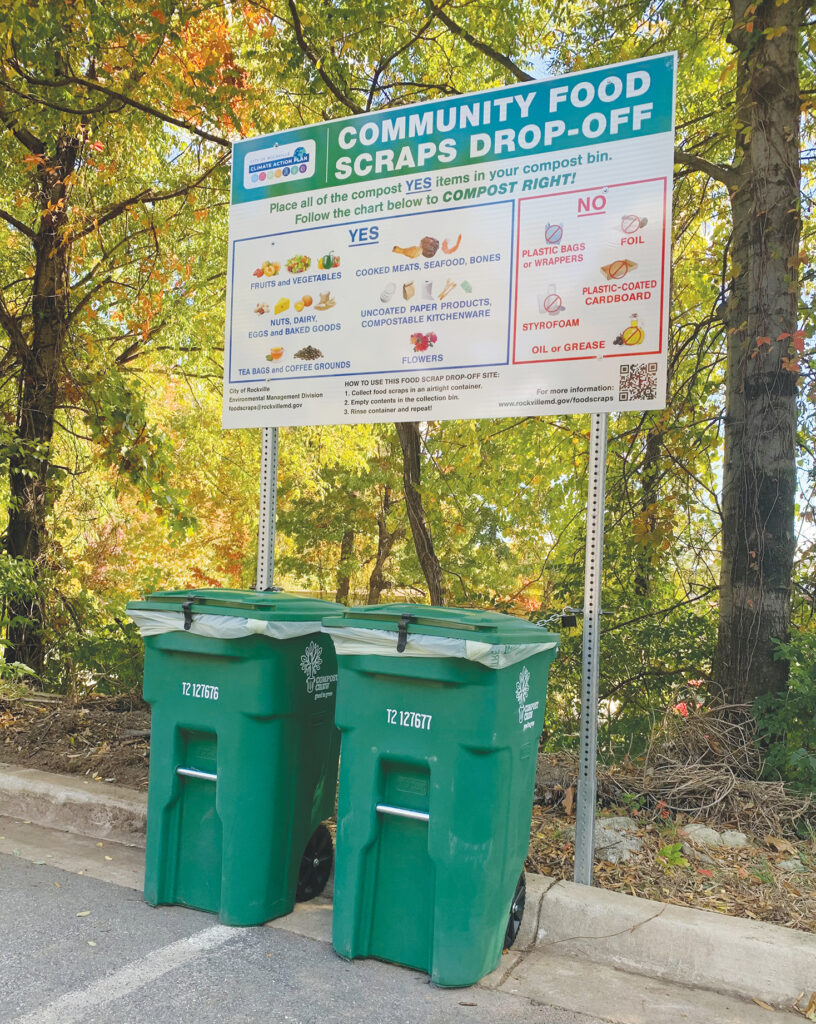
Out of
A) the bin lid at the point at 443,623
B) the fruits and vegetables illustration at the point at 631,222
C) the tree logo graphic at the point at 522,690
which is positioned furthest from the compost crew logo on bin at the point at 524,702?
the fruits and vegetables illustration at the point at 631,222

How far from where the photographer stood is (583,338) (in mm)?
3820

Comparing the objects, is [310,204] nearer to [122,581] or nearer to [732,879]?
[732,879]

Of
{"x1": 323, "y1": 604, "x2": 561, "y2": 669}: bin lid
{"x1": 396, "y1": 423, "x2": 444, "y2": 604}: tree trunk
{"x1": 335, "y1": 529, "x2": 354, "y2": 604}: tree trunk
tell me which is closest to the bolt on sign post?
{"x1": 323, "y1": 604, "x2": 561, "y2": 669}: bin lid

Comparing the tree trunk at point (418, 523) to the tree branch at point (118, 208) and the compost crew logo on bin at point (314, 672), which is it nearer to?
the tree branch at point (118, 208)

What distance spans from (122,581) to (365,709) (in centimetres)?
1636

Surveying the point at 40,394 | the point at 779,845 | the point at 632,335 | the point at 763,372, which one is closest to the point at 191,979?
the point at 779,845

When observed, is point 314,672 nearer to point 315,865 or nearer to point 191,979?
point 315,865

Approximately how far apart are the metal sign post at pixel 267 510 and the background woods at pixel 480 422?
7.39 feet

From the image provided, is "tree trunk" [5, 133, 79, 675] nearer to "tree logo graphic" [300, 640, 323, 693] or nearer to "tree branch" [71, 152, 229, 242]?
"tree branch" [71, 152, 229, 242]

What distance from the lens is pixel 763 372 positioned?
4.71 meters

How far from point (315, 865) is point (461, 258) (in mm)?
2783

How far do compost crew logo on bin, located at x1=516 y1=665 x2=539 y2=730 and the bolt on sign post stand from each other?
1.88 ft

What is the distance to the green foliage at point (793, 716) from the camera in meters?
4.24

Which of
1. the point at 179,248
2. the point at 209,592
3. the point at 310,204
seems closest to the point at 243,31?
the point at 179,248
